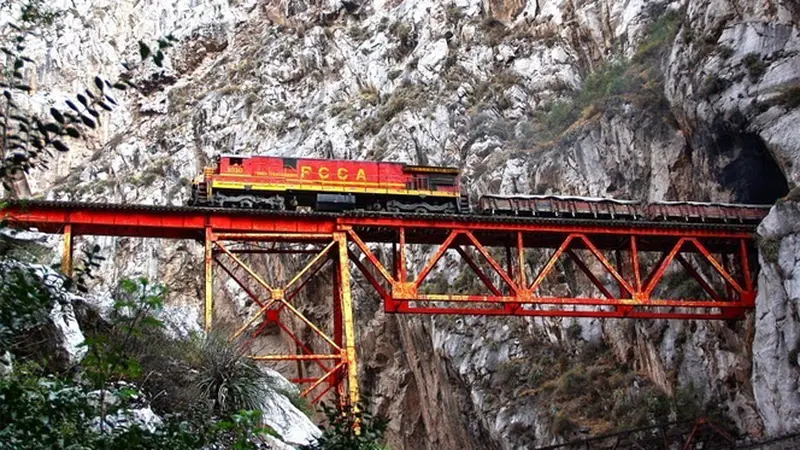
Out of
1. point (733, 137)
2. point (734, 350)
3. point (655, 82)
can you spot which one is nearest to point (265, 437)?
point (734, 350)

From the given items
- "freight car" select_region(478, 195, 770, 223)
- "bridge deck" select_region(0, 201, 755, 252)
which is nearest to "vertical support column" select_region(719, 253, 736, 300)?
"bridge deck" select_region(0, 201, 755, 252)

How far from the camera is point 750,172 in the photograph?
31500mm

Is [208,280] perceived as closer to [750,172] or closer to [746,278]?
[746,278]

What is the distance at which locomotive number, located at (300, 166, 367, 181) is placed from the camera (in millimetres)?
31922

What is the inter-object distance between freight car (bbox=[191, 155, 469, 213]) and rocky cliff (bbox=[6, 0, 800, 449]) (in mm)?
7680

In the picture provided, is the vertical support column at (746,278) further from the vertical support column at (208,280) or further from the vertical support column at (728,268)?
the vertical support column at (208,280)

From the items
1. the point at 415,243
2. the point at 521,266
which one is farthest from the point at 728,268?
the point at 415,243

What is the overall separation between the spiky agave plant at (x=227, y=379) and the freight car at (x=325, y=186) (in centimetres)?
1347

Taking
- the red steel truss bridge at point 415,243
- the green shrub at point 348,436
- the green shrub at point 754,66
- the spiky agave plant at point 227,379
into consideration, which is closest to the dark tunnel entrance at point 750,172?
the green shrub at point 754,66

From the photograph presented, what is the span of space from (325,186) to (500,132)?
19158 millimetres

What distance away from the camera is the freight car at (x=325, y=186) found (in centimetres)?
3072

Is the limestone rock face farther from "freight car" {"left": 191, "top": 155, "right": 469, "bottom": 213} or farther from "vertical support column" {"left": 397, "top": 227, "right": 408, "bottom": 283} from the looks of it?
"vertical support column" {"left": 397, "top": 227, "right": 408, "bottom": 283}

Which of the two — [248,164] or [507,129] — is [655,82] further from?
[248,164]

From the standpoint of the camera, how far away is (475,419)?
37.7 meters
